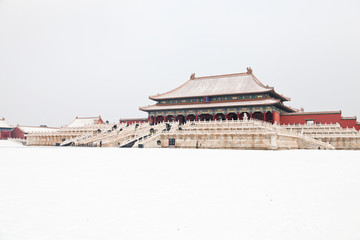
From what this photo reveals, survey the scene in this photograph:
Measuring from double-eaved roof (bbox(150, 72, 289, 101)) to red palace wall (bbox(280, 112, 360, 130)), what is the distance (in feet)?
16.4

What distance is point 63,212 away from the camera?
210 inches

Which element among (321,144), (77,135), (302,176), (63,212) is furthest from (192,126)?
(63,212)

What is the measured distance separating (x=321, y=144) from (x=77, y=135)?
107ft

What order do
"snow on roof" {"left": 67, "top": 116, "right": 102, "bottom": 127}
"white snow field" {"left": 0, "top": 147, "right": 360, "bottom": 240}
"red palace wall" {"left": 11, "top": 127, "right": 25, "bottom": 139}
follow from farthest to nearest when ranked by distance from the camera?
"red palace wall" {"left": 11, "top": 127, "right": 25, "bottom": 139} < "snow on roof" {"left": 67, "top": 116, "right": 102, "bottom": 127} < "white snow field" {"left": 0, "top": 147, "right": 360, "bottom": 240}

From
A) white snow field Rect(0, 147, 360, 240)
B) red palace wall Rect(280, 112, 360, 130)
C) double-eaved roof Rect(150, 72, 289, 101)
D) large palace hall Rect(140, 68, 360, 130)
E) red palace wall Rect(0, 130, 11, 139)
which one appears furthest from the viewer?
red palace wall Rect(0, 130, 11, 139)

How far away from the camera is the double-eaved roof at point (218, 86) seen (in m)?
49.7

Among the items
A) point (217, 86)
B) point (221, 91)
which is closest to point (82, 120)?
point (217, 86)

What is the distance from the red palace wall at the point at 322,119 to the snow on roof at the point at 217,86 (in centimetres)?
635

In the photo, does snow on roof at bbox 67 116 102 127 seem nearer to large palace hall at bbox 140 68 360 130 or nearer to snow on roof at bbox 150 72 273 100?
large palace hall at bbox 140 68 360 130

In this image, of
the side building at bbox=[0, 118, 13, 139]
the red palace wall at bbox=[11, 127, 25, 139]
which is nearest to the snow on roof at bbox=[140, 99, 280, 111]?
the red palace wall at bbox=[11, 127, 25, 139]

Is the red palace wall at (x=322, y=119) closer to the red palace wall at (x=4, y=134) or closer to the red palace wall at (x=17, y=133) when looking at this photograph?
the red palace wall at (x=17, y=133)

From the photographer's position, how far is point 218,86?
178 feet

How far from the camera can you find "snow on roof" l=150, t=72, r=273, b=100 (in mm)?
49897

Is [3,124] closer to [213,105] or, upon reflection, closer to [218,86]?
[218,86]
